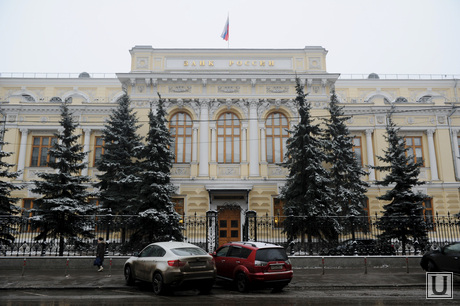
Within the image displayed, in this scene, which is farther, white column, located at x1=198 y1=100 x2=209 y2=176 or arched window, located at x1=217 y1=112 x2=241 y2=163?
arched window, located at x1=217 y1=112 x2=241 y2=163

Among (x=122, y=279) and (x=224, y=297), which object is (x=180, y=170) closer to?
(x=122, y=279)

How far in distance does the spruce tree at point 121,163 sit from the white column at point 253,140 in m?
8.17

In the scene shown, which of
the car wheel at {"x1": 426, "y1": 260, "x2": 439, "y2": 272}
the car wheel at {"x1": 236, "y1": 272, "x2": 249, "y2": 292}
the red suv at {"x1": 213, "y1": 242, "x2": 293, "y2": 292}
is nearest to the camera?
the red suv at {"x1": 213, "y1": 242, "x2": 293, "y2": 292}

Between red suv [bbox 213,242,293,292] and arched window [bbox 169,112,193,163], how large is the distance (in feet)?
53.4

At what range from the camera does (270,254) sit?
10.6 metres

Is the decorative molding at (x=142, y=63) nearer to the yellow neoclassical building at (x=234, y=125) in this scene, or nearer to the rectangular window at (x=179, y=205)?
the yellow neoclassical building at (x=234, y=125)

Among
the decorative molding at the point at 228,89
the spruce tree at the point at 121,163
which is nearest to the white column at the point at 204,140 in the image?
the decorative molding at the point at 228,89

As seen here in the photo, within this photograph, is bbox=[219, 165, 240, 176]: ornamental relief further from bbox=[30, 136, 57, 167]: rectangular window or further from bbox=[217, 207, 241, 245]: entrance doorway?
bbox=[30, 136, 57, 167]: rectangular window

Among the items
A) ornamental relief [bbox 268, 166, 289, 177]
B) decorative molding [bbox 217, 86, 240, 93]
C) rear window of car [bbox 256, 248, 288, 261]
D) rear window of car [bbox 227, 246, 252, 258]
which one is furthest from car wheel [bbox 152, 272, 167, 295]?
decorative molding [bbox 217, 86, 240, 93]

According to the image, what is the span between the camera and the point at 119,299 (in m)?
9.34

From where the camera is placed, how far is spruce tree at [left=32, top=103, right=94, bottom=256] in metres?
17.3

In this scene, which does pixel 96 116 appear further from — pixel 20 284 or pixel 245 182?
pixel 20 284

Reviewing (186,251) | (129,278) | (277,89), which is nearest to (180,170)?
(277,89)

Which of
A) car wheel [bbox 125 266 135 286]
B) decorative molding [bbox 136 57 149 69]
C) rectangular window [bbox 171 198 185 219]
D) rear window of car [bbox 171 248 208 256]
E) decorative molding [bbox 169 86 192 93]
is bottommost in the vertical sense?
car wheel [bbox 125 266 135 286]
